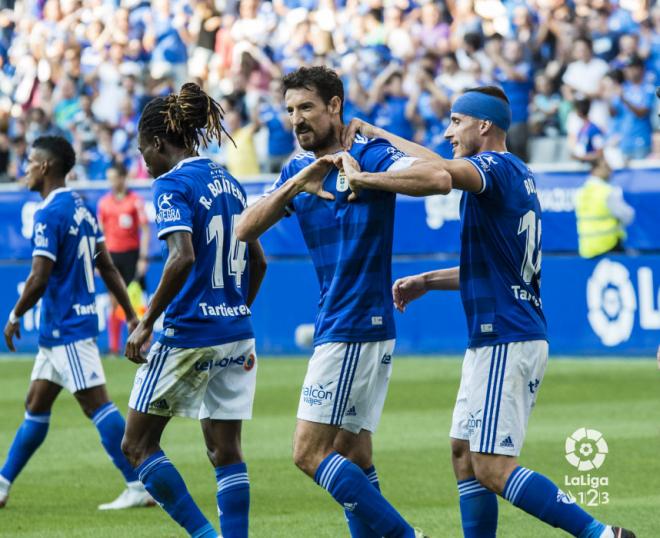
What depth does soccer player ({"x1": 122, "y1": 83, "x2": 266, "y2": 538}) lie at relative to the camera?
674cm

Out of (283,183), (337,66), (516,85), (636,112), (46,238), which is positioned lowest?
(46,238)

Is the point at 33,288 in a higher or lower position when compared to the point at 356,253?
lower

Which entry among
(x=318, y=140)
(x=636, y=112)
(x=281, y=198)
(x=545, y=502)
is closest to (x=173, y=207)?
(x=281, y=198)

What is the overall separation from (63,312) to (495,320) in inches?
153

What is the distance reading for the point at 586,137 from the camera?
59.2 feet

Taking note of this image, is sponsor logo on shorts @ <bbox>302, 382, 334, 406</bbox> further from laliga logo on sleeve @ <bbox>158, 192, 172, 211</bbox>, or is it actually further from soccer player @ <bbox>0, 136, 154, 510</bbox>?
soccer player @ <bbox>0, 136, 154, 510</bbox>

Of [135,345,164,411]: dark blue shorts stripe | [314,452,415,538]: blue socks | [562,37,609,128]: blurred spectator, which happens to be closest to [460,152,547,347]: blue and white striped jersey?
[314,452,415,538]: blue socks

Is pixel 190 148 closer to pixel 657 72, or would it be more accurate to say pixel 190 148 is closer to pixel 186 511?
pixel 186 511

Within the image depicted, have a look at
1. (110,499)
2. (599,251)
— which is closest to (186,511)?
(110,499)

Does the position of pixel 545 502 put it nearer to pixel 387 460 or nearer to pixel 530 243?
pixel 530 243

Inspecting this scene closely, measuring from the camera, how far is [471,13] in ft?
69.9

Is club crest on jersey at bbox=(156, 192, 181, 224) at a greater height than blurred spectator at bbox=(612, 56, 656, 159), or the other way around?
blurred spectator at bbox=(612, 56, 656, 159)

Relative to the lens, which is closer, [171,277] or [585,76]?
[171,277]

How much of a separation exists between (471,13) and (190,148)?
14903mm
